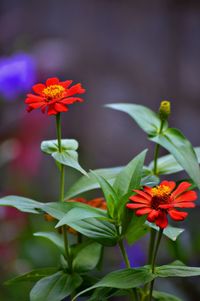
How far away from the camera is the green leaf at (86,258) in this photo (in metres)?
0.54

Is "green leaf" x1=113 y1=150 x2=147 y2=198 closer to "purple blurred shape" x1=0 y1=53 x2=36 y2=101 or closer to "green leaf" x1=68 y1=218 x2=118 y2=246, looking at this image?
"green leaf" x1=68 y1=218 x2=118 y2=246

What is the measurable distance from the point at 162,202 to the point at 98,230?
0.22 ft

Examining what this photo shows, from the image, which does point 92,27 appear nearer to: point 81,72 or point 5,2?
point 81,72

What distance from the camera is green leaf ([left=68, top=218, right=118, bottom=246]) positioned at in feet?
1.56

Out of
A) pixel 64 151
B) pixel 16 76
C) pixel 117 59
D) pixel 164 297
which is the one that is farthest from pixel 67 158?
pixel 117 59

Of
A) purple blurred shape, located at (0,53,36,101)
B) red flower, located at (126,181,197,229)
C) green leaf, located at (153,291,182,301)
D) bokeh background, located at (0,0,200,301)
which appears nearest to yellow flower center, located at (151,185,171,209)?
red flower, located at (126,181,197,229)

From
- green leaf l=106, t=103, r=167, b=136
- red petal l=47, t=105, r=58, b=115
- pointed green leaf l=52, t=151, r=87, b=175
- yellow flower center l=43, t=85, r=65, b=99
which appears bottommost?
pointed green leaf l=52, t=151, r=87, b=175

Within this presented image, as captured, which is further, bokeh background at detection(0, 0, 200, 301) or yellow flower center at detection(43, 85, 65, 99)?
bokeh background at detection(0, 0, 200, 301)

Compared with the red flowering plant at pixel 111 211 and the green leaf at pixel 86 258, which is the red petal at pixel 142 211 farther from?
the green leaf at pixel 86 258

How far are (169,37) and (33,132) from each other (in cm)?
71

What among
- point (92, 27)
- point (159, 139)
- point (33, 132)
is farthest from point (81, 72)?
point (159, 139)

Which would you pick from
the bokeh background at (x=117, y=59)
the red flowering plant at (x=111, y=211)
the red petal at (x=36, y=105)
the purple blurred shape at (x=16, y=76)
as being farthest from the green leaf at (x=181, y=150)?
the bokeh background at (x=117, y=59)

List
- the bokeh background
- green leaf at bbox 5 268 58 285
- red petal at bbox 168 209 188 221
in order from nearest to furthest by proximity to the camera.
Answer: red petal at bbox 168 209 188 221 → green leaf at bbox 5 268 58 285 → the bokeh background

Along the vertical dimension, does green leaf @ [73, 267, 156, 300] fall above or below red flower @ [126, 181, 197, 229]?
below
